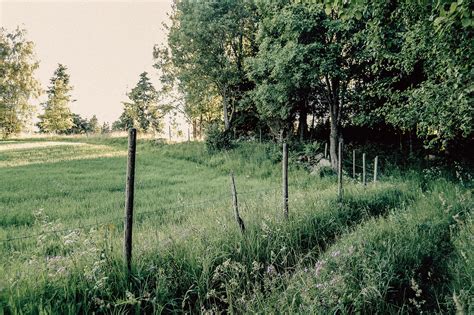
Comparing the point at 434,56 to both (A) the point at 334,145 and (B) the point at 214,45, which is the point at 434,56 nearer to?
(A) the point at 334,145

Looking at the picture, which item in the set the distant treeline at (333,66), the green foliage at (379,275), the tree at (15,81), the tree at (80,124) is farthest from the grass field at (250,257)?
the tree at (80,124)

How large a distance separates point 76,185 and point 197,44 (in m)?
16.1

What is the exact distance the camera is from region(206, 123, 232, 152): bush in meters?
23.1

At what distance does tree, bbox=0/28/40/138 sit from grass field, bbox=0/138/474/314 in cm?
4587

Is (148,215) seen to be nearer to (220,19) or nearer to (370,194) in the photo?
(370,194)

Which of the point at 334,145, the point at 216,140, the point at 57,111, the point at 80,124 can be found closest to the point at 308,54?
the point at 334,145

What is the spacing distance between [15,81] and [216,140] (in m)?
41.3

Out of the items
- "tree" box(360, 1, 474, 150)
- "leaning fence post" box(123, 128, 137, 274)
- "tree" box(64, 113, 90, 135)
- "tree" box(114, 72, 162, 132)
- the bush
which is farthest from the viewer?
"tree" box(64, 113, 90, 135)

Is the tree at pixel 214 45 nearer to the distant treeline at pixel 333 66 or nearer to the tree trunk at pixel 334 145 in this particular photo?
the distant treeline at pixel 333 66

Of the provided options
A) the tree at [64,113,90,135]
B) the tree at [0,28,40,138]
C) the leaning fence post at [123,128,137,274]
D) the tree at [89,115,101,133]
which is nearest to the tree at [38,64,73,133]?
the tree at [0,28,40,138]

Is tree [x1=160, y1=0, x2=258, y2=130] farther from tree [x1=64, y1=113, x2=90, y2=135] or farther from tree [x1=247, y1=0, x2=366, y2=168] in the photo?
tree [x1=64, y1=113, x2=90, y2=135]

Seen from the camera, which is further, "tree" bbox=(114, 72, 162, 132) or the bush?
"tree" bbox=(114, 72, 162, 132)

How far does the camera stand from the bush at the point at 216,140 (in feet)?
75.9

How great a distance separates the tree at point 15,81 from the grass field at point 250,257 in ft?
150
